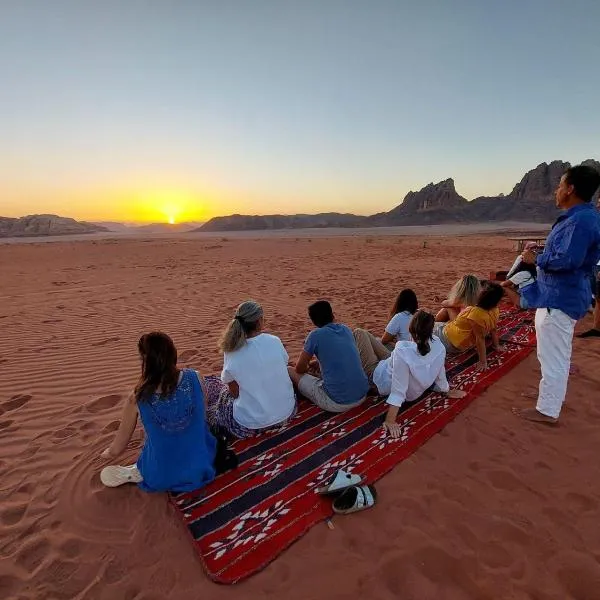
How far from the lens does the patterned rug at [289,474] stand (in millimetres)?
2240

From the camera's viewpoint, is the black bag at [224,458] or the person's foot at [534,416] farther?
the person's foot at [534,416]

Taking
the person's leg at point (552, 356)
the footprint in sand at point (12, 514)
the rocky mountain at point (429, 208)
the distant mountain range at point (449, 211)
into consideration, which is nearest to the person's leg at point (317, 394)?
the person's leg at point (552, 356)

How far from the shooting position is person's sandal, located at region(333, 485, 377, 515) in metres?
2.45

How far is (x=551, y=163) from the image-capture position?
302 ft

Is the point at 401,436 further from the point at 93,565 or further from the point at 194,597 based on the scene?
the point at 93,565

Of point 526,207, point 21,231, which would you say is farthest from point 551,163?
point 21,231

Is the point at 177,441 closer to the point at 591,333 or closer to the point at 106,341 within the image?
the point at 106,341

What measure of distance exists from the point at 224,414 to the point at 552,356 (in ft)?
9.36

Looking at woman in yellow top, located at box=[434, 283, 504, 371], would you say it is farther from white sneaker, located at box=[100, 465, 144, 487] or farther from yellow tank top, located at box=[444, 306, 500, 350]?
white sneaker, located at box=[100, 465, 144, 487]

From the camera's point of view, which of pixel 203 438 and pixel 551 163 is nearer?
pixel 203 438

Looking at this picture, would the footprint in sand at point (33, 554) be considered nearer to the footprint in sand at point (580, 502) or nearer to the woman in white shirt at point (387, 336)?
the woman in white shirt at point (387, 336)

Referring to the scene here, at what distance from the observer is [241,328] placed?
10.2 ft

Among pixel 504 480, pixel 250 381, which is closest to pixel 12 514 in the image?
pixel 250 381

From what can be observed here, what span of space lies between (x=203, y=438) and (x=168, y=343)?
774 millimetres
